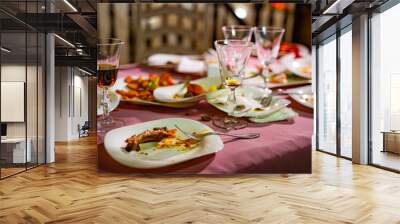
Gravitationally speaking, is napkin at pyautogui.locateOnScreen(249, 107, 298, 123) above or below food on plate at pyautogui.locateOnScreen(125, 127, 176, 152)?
above

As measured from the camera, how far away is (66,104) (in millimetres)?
13719

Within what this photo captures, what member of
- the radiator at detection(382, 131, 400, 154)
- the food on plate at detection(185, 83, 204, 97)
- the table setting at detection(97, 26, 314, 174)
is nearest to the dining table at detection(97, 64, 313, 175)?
the table setting at detection(97, 26, 314, 174)

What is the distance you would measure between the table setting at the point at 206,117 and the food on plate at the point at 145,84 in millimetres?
13

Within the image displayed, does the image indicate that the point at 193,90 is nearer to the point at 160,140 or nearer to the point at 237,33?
the point at 160,140

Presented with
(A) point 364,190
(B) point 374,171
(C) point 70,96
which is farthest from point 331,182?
(C) point 70,96

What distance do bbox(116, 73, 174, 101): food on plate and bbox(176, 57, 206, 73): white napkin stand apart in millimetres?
199

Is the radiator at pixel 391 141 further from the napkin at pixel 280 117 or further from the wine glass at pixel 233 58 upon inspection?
the wine glass at pixel 233 58

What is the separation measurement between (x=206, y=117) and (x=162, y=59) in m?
0.96

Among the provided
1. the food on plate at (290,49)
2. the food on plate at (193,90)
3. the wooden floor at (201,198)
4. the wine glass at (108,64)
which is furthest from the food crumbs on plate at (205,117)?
the wine glass at (108,64)

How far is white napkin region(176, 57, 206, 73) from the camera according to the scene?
570cm

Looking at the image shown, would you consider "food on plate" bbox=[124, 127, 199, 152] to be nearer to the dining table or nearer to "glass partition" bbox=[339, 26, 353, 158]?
the dining table

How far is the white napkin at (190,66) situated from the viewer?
18.7 ft

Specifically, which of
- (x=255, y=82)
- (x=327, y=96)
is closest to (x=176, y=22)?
(x=255, y=82)

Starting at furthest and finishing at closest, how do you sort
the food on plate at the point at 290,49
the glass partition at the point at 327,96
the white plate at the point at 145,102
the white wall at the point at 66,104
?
the white wall at the point at 66,104
the glass partition at the point at 327,96
the white plate at the point at 145,102
the food on plate at the point at 290,49
